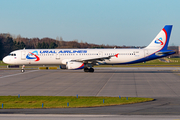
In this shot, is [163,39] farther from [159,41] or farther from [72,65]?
[72,65]

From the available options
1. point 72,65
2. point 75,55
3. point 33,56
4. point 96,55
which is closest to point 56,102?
point 72,65

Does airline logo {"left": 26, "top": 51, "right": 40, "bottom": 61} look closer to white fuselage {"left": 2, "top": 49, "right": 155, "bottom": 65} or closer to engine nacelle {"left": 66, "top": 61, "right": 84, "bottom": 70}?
white fuselage {"left": 2, "top": 49, "right": 155, "bottom": 65}

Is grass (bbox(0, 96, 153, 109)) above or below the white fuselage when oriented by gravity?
below

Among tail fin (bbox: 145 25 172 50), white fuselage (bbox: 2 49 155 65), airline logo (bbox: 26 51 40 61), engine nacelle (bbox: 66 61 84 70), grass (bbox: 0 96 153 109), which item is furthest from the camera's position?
tail fin (bbox: 145 25 172 50)

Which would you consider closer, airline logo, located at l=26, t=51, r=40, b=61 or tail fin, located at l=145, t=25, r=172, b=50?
airline logo, located at l=26, t=51, r=40, b=61

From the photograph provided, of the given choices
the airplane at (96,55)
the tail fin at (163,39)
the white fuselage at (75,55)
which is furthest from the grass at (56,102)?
the tail fin at (163,39)

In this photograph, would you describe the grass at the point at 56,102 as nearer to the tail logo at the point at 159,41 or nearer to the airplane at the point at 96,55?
the airplane at the point at 96,55

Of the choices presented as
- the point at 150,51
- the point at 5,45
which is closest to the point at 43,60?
the point at 150,51

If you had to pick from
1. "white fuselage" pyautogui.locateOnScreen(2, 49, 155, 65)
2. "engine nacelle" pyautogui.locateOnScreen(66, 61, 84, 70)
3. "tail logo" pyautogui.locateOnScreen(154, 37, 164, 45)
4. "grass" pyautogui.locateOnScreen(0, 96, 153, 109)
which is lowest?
"grass" pyautogui.locateOnScreen(0, 96, 153, 109)

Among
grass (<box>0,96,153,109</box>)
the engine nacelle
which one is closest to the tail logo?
the engine nacelle

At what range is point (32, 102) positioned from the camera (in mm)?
20094

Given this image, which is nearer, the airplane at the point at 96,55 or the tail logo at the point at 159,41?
the airplane at the point at 96,55

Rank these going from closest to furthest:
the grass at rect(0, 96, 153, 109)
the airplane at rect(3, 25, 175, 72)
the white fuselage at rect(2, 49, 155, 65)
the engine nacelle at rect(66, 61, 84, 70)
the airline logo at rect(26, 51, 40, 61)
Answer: the grass at rect(0, 96, 153, 109), the engine nacelle at rect(66, 61, 84, 70), the airplane at rect(3, 25, 175, 72), the white fuselage at rect(2, 49, 155, 65), the airline logo at rect(26, 51, 40, 61)

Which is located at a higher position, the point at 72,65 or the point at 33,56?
the point at 33,56
